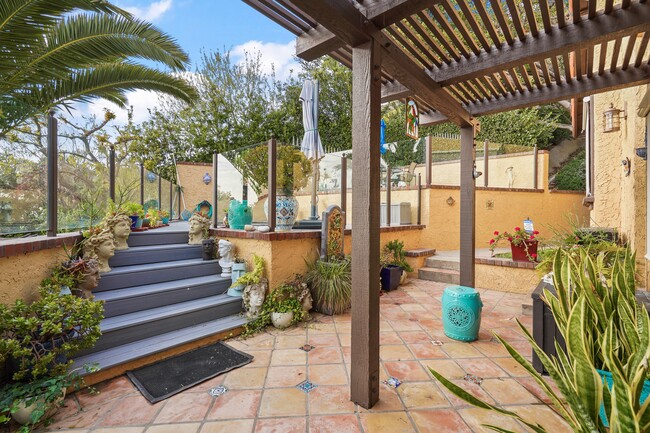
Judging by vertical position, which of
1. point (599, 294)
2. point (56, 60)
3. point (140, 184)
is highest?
point (56, 60)

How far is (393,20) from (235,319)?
10.1 ft

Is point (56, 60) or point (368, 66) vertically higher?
point (56, 60)

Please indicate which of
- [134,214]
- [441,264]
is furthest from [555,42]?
[134,214]

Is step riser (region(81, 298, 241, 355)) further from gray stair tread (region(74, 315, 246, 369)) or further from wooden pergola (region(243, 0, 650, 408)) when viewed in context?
wooden pergola (region(243, 0, 650, 408))

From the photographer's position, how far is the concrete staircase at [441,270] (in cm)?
518

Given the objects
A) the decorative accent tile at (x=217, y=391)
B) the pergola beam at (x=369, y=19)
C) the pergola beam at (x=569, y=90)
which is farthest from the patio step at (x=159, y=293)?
the pergola beam at (x=569, y=90)

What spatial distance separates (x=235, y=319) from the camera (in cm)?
328

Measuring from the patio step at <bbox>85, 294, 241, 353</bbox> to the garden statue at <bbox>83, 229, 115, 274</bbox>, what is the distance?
0.67 metres

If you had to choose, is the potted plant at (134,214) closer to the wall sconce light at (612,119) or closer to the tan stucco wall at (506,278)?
the tan stucco wall at (506,278)

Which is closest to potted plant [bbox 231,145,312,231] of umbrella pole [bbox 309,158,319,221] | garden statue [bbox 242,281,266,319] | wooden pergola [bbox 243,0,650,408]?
umbrella pole [bbox 309,158,319,221]

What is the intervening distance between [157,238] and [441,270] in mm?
4624

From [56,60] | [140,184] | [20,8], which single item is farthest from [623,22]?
[140,184]

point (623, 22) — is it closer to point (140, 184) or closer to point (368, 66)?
point (368, 66)

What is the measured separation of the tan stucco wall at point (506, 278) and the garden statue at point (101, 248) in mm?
5160
